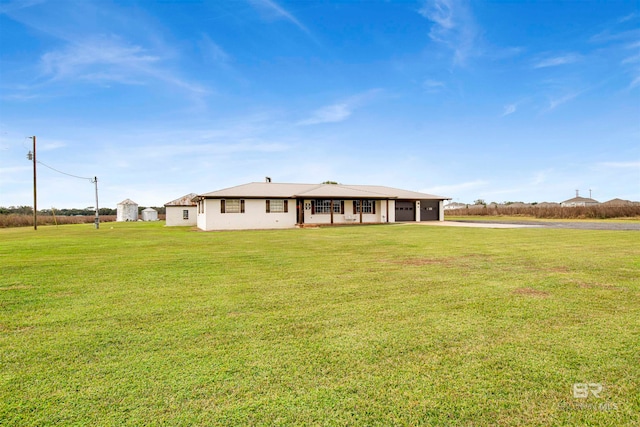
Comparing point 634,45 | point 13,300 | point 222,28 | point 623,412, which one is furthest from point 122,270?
point 634,45

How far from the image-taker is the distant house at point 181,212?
3553 centimetres

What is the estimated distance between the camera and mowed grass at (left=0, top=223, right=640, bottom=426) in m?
2.28

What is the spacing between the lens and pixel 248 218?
25672 mm

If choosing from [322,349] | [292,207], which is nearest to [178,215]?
[292,207]

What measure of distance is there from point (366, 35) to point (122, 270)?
61.0ft

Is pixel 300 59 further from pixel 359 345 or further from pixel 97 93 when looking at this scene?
pixel 359 345

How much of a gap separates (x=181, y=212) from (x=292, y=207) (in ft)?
52.1

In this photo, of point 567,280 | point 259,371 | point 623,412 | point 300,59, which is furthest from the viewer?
point 300,59

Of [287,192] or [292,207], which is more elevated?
[287,192]

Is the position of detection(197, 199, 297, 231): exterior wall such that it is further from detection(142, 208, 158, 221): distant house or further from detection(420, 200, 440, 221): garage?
detection(142, 208, 158, 221): distant house

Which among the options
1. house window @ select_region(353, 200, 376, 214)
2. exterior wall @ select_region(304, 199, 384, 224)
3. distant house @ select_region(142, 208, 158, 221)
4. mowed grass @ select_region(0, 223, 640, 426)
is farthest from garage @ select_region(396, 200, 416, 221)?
distant house @ select_region(142, 208, 158, 221)

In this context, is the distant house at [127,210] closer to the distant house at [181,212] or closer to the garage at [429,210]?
the distant house at [181,212]

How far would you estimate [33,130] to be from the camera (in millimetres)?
29297

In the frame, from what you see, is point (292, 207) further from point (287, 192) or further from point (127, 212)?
point (127, 212)
